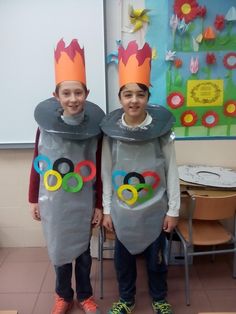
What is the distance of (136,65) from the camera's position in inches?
54.8

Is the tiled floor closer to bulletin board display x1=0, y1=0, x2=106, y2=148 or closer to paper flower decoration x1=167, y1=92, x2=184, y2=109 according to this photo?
bulletin board display x1=0, y1=0, x2=106, y2=148

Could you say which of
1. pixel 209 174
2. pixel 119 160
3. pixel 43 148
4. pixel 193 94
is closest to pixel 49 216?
pixel 43 148

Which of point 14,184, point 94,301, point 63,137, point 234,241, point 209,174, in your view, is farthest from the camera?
point 14,184

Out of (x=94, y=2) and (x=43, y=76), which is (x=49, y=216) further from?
(x=94, y=2)

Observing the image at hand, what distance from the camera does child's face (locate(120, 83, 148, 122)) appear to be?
4.54 feet

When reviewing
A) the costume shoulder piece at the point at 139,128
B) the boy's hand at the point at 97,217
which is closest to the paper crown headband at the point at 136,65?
the costume shoulder piece at the point at 139,128

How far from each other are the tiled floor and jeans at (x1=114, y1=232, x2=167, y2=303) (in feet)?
0.47

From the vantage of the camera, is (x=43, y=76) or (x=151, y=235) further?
(x=43, y=76)

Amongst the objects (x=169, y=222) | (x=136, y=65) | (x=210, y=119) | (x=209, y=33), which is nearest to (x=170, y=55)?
(x=209, y=33)

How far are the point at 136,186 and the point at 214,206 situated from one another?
562 millimetres

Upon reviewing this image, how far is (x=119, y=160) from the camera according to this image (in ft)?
4.93

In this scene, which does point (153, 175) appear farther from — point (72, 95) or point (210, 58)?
point (210, 58)

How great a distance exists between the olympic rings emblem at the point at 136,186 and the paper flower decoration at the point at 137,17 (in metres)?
1.08

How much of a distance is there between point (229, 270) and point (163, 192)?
102 centimetres
